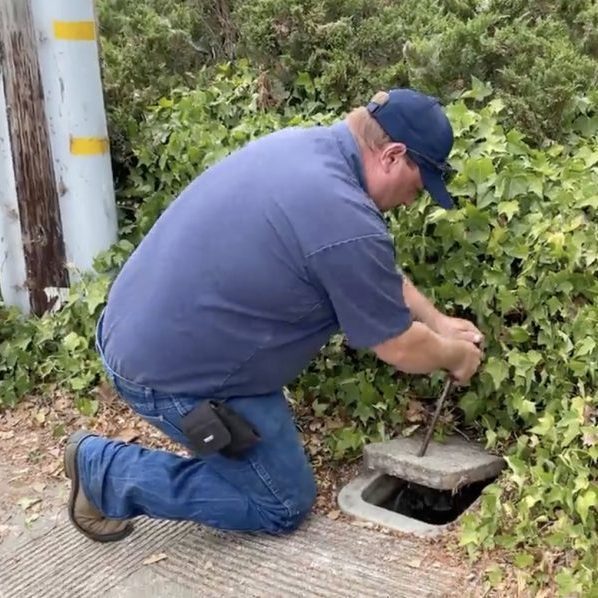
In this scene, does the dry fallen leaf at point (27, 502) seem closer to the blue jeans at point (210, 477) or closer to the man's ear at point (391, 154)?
the blue jeans at point (210, 477)

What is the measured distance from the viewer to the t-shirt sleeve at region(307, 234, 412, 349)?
279 centimetres

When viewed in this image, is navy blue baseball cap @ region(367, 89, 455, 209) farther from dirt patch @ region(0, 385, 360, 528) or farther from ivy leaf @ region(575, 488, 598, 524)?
dirt patch @ region(0, 385, 360, 528)

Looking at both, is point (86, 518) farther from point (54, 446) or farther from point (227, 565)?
point (54, 446)

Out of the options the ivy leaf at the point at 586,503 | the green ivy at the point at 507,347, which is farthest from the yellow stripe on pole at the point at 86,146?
the ivy leaf at the point at 586,503

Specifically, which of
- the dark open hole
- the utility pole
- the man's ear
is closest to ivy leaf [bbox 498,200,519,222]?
the man's ear

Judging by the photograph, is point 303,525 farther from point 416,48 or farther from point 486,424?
point 416,48

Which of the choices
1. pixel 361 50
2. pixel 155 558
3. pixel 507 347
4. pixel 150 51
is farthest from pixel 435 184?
pixel 150 51

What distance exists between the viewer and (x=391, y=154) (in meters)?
2.96

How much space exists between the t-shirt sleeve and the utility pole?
222 cm

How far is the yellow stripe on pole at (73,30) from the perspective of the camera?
4336mm

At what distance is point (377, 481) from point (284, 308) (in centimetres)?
100

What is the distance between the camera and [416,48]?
4336mm

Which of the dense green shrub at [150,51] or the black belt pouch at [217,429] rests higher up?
the dense green shrub at [150,51]

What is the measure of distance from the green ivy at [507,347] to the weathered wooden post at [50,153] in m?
0.31
